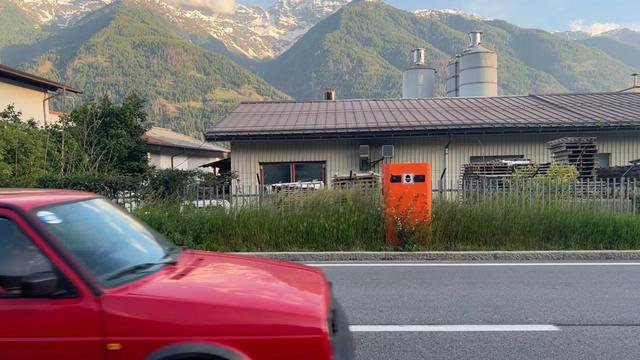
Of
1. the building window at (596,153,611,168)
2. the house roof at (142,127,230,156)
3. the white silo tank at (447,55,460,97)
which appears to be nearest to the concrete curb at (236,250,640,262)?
the building window at (596,153,611,168)

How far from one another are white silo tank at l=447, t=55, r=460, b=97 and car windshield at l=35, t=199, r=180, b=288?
99.0ft

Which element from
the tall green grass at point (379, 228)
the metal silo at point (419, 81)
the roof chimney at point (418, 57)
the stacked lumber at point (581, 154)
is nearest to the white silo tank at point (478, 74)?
the metal silo at point (419, 81)

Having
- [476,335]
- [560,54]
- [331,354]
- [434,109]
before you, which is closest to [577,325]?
[476,335]

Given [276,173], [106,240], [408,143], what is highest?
[408,143]

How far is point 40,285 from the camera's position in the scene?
8.64 feet

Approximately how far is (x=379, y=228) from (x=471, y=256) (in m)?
1.82

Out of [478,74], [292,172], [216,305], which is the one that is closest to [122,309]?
[216,305]

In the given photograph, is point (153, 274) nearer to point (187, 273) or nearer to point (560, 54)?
point (187, 273)

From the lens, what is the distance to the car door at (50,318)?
8.53 ft

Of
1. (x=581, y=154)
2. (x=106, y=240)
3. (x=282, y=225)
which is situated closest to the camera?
(x=106, y=240)

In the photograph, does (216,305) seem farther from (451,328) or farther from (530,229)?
(530,229)

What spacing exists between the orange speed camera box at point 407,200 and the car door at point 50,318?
7.55 m

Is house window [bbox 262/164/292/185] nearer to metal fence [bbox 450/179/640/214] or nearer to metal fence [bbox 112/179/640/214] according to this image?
metal fence [bbox 112/179/640/214]

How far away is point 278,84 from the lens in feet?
473
